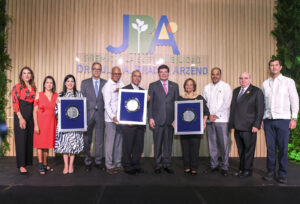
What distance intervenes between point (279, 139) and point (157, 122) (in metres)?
1.78

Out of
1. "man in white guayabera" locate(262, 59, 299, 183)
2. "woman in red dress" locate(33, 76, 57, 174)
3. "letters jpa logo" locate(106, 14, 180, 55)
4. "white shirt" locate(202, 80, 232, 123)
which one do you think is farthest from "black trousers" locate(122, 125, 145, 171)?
"letters jpa logo" locate(106, 14, 180, 55)

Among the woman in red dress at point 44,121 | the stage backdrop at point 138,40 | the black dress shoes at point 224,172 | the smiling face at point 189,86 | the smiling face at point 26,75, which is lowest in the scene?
the black dress shoes at point 224,172

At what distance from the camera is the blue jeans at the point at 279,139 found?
3.22 m

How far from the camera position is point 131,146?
3.61 metres

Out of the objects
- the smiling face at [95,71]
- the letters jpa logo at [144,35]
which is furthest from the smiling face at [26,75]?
the letters jpa logo at [144,35]

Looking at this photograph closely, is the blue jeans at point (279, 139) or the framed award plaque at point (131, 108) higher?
the framed award plaque at point (131, 108)

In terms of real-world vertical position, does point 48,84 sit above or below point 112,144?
above

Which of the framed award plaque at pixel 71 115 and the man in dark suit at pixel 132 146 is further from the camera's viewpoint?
the man in dark suit at pixel 132 146

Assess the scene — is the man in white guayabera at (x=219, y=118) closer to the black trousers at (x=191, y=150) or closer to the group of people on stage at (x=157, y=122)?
the group of people on stage at (x=157, y=122)

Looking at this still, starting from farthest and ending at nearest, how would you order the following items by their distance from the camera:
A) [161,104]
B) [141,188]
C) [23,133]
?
[161,104] < [23,133] < [141,188]

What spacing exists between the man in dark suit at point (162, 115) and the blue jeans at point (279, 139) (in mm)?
1435

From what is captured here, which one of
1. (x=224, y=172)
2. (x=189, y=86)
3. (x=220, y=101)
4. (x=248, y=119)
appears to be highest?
(x=189, y=86)

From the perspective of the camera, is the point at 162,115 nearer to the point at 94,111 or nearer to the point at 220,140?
the point at 220,140

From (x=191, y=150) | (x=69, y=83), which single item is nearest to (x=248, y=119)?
(x=191, y=150)
